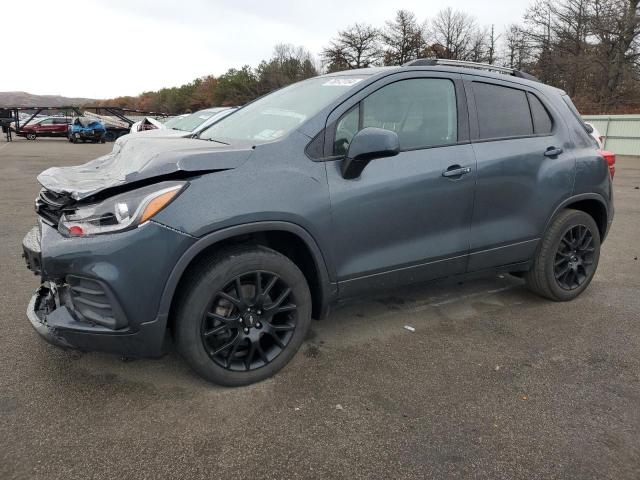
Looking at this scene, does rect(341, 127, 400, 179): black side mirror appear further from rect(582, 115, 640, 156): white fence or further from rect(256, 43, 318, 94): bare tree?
rect(256, 43, 318, 94): bare tree

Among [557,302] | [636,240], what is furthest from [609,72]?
[557,302]

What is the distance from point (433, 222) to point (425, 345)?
83cm

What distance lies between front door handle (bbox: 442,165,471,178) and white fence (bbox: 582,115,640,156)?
22.9m

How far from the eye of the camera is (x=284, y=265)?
2.71m

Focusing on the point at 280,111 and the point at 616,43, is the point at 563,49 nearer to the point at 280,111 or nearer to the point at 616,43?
the point at 616,43

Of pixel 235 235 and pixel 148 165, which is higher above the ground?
pixel 148 165

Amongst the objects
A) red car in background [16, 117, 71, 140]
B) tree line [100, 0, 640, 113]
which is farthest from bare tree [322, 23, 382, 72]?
red car in background [16, 117, 71, 140]

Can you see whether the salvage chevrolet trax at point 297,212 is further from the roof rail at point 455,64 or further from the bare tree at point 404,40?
the bare tree at point 404,40

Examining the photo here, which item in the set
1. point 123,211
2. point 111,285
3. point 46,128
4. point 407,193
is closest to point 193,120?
point 407,193

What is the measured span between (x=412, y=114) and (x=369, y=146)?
661 millimetres

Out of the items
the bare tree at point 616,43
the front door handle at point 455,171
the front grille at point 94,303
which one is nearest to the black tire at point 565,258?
the front door handle at point 455,171

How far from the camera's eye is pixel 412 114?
3201 mm

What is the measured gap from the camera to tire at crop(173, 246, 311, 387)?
2.52 meters

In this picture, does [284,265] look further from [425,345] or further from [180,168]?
A: [425,345]
